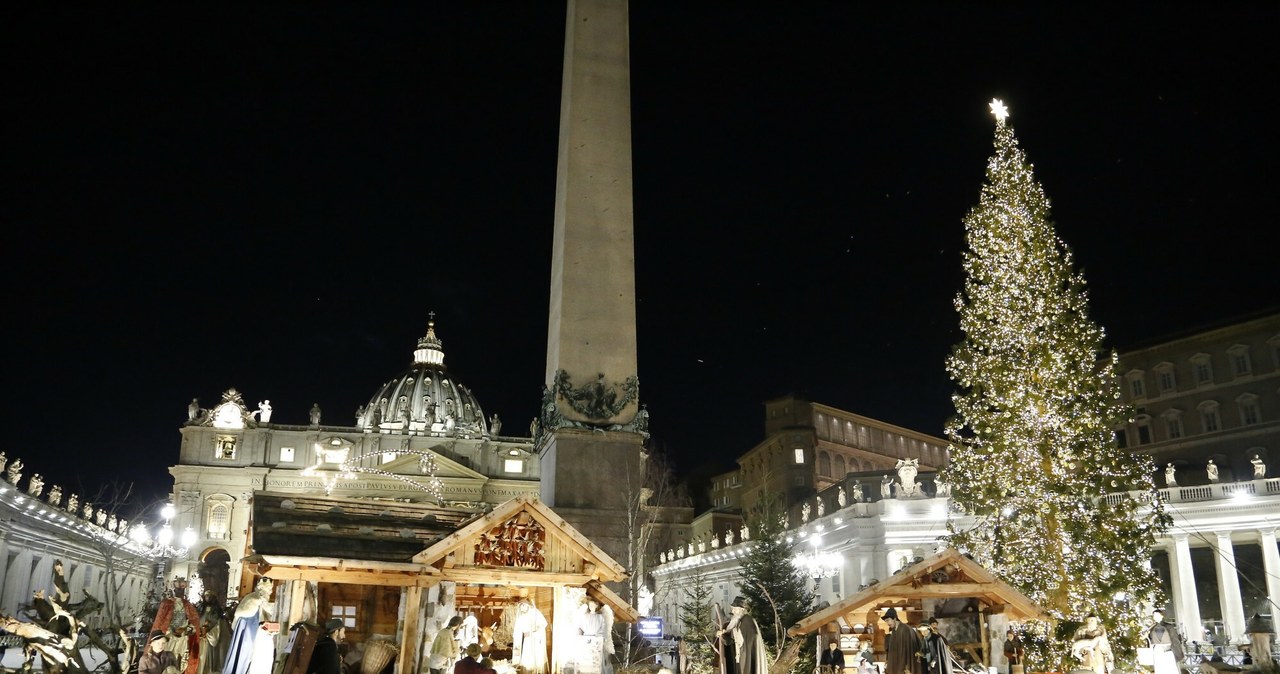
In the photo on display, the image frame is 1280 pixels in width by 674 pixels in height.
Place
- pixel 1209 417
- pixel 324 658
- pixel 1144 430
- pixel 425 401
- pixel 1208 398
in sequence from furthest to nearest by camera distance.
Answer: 1. pixel 425 401
2. pixel 1144 430
3. pixel 1208 398
4. pixel 1209 417
5. pixel 324 658

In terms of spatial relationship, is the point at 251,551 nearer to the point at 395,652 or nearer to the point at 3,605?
the point at 395,652

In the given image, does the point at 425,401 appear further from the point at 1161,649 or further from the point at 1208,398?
the point at 1161,649

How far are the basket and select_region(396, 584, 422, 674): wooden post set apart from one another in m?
0.87

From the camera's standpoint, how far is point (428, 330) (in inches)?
4911

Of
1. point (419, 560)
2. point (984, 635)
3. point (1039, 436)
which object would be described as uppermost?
point (1039, 436)

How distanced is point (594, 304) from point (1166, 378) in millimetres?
52169

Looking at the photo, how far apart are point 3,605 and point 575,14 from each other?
40.2m

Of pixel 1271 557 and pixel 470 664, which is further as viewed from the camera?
pixel 1271 557

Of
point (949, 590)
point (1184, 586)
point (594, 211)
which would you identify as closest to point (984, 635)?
point (949, 590)

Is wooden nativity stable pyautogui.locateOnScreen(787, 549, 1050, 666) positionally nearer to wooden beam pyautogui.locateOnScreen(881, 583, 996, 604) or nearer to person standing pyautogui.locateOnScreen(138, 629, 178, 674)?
wooden beam pyautogui.locateOnScreen(881, 583, 996, 604)

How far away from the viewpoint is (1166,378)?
58531 mm

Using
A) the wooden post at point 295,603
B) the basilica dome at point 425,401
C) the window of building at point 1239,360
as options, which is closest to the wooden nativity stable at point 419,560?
the wooden post at point 295,603

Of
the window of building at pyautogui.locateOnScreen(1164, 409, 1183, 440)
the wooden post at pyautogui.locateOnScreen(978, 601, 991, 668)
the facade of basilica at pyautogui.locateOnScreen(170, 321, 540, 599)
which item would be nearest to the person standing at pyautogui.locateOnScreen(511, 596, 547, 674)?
the wooden post at pyautogui.locateOnScreen(978, 601, 991, 668)

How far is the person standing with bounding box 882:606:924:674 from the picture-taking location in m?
11.8
